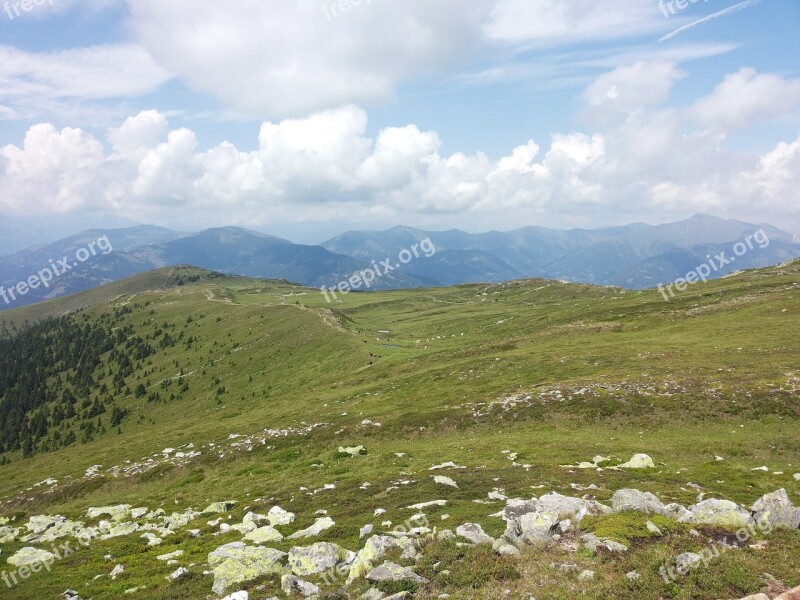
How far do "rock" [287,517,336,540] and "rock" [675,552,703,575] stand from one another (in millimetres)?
16397

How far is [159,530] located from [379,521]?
16.3 meters

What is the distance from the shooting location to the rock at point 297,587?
1547cm

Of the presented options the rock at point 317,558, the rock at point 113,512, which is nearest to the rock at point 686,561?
the rock at point 317,558

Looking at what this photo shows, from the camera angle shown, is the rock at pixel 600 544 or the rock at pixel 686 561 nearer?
the rock at pixel 686 561

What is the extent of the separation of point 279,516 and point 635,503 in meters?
19.9

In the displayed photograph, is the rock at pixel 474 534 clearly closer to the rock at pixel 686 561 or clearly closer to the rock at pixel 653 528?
the rock at pixel 653 528

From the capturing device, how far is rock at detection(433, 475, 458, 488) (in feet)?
91.8

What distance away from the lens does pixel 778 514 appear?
52.9ft

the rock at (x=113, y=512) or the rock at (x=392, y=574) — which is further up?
the rock at (x=392, y=574)

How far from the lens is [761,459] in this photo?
29594mm

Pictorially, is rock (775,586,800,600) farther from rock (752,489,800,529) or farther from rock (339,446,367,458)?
rock (339,446,367,458)

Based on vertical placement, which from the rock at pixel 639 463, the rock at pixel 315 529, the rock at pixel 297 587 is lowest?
the rock at pixel 639 463

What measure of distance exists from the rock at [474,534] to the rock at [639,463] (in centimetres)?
1625

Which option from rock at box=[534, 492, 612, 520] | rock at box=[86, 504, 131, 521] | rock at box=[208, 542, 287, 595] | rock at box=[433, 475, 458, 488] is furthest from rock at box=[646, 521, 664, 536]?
rock at box=[86, 504, 131, 521]
